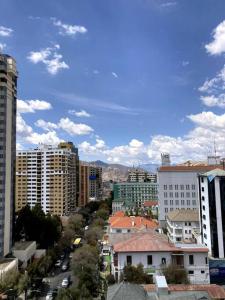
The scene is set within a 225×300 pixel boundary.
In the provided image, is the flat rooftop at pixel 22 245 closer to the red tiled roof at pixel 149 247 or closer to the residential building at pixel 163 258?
the residential building at pixel 163 258

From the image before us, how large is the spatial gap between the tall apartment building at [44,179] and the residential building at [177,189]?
32.9 meters

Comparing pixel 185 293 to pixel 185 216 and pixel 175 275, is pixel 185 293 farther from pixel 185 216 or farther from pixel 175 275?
pixel 185 216

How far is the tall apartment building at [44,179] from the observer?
98.8 metres

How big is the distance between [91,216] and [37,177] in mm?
22129

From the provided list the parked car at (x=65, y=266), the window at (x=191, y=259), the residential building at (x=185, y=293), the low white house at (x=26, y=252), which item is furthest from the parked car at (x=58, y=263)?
the residential building at (x=185, y=293)

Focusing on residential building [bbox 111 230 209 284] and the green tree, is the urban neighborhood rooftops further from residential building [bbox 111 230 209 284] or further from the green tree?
the green tree

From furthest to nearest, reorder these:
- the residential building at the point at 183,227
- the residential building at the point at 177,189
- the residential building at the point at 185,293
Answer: the residential building at the point at 177,189
the residential building at the point at 183,227
the residential building at the point at 185,293

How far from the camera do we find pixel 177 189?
263 feet

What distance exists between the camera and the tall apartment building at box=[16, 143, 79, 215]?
98.8 meters

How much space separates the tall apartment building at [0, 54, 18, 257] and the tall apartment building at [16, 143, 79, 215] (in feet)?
150

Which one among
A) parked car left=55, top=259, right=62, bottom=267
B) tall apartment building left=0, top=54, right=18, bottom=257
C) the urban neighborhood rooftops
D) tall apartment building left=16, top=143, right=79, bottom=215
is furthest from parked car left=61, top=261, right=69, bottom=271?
tall apartment building left=16, top=143, right=79, bottom=215

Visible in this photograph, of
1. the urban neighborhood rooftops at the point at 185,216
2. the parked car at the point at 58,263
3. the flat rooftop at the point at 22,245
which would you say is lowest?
the parked car at the point at 58,263

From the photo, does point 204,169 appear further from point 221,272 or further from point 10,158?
point 10,158

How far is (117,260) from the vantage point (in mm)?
39281
